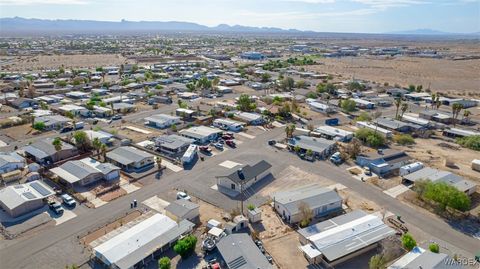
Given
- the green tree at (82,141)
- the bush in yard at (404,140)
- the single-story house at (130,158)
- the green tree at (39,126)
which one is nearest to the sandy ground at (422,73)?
the bush in yard at (404,140)

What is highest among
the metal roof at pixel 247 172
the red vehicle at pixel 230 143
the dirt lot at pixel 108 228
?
Answer: the metal roof at pixel 247 172

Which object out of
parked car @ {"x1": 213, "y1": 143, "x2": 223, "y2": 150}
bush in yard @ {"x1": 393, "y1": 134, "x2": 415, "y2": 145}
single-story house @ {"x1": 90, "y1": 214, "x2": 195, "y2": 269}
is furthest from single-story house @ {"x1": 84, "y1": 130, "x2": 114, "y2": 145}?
bush in yard @ {"x1": 393, "y1": 134, "x2": 415, "y2": 145}

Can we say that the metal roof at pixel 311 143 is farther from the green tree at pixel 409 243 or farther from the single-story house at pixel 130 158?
the green tree at pixel 409 243

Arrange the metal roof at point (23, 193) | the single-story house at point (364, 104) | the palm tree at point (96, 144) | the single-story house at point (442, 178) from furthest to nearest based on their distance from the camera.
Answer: the single-story house at point (364, 104), the palm tree at point (96, 144), the single-story house at point (442, 178), the metal roof at point (23, 193)

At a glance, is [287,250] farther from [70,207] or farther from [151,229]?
[70,207]

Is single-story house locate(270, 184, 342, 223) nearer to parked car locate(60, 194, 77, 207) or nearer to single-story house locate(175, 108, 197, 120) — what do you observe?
parked car locate(60, 194, 77, 207)

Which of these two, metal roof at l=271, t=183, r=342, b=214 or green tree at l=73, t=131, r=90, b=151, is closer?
metal roof at l=271, t=183, r=342, b=214

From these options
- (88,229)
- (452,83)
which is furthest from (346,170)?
(452,83)
